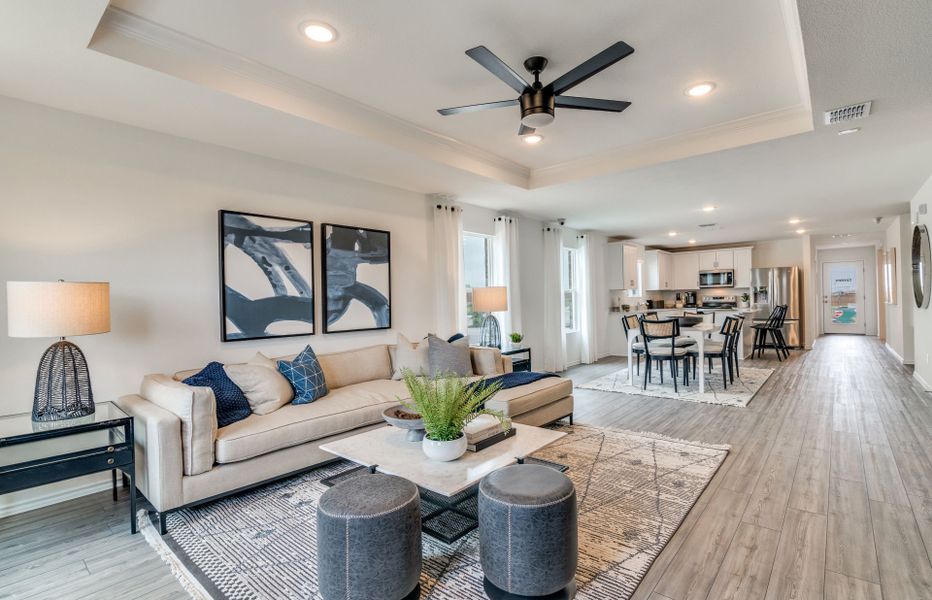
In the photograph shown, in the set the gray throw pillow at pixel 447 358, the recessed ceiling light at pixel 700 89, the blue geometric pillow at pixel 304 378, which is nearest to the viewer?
the recessed ceiling light at pixel 700 89

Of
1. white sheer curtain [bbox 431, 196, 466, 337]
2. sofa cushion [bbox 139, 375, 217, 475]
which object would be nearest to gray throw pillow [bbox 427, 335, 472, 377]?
white sheer curtain [bbox 431, 196, 466, 337]

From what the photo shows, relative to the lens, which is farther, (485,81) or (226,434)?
(485,81)

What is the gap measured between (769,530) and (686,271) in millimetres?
9336

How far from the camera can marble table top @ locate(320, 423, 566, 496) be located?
207 centimetres

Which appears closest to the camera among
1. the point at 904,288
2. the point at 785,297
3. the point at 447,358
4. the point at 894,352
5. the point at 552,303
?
the point at 447,358

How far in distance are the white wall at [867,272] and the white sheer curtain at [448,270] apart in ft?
41.1

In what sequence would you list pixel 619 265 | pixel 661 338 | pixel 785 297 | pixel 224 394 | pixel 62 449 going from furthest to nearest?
pixel 785 297 < pixel 619 265 < pixel 661 338 < pixel 224 394 < pixel 62 449

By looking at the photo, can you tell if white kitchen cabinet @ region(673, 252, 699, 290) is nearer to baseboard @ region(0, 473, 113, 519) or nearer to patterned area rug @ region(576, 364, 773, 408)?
patterned area rug @ region(576, 364, 773, 408)

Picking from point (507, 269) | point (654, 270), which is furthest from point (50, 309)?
point (654, 270)

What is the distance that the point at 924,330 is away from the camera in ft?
18.4

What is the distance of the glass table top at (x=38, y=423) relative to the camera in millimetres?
2273

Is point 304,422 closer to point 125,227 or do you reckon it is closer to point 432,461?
point 432,461

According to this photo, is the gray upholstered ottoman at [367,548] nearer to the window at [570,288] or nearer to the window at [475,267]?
the window at [475,267]

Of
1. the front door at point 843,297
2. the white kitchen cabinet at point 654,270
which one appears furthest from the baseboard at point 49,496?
the front door at point 843,297
